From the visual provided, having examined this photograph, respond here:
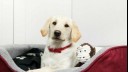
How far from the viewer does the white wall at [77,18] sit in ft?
8.11

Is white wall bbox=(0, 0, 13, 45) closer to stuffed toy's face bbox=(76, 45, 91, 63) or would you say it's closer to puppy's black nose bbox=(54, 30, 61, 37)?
puppy's black nose bbox=(54, 30, 61, 37)

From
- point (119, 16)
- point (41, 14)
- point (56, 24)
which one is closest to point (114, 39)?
point (119, 16)

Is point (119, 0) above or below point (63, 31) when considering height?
above

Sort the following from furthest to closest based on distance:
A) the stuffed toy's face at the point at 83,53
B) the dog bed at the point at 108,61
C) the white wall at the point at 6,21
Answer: the white wall at the point at 6,21, the stuffed toy's face at the point at 83,53, the dog bed at the point at 108,61

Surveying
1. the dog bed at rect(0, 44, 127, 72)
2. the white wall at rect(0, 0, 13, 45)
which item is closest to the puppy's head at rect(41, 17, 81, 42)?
the dog bed at rect(0, 44, 127, 72)

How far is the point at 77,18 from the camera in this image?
8.41 feet

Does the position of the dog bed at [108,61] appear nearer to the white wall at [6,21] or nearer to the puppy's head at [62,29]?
the puppy's head at [62,29]

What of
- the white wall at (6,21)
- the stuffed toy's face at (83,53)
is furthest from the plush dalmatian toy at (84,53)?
the white wall at (6,21)

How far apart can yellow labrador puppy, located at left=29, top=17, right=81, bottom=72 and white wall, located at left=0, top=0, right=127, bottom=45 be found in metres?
0.69

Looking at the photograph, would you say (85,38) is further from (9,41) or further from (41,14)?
(9,41)

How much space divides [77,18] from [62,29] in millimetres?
791

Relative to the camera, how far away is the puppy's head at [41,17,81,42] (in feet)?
5.88

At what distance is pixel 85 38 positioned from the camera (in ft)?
8.39

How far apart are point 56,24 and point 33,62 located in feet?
1.19
